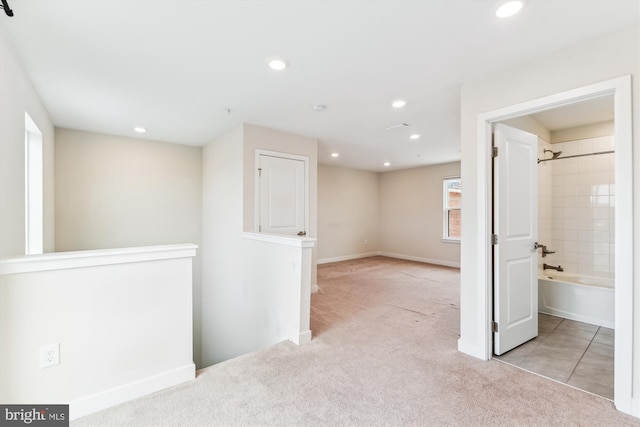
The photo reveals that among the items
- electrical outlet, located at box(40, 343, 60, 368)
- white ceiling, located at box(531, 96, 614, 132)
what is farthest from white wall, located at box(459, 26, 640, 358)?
electrical outlet, located at box(40, 343, 60, 368)

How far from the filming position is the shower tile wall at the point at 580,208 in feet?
11.3

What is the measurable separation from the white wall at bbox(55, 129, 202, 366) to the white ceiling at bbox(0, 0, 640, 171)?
930 mm

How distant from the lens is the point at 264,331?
10.8 ft

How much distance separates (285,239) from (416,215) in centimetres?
512

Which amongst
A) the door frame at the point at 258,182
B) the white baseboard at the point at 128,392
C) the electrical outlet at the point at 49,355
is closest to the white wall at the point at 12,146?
the electrical outlet at the point at 49,355

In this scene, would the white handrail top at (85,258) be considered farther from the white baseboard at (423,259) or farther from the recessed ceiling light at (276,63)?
the white baseboard at (423,259)

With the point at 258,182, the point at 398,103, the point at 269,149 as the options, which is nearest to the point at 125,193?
the point at 258,182

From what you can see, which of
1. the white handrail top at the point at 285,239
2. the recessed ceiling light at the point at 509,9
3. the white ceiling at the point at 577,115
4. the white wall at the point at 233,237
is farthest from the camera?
the white wall at the point at 233,237

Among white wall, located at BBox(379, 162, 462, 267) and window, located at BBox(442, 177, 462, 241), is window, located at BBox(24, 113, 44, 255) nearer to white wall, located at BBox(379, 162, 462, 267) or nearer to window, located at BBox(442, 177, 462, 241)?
white wall, located at BBox(379, 162, 462, 267)

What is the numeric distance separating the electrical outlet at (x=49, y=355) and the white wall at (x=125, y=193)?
320cm

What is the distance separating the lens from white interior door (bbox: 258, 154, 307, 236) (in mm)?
3941

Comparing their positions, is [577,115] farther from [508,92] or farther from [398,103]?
[398,103]

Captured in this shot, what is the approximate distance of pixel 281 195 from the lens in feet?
13.5

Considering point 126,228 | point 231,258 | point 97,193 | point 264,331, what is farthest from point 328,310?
point 97,193
